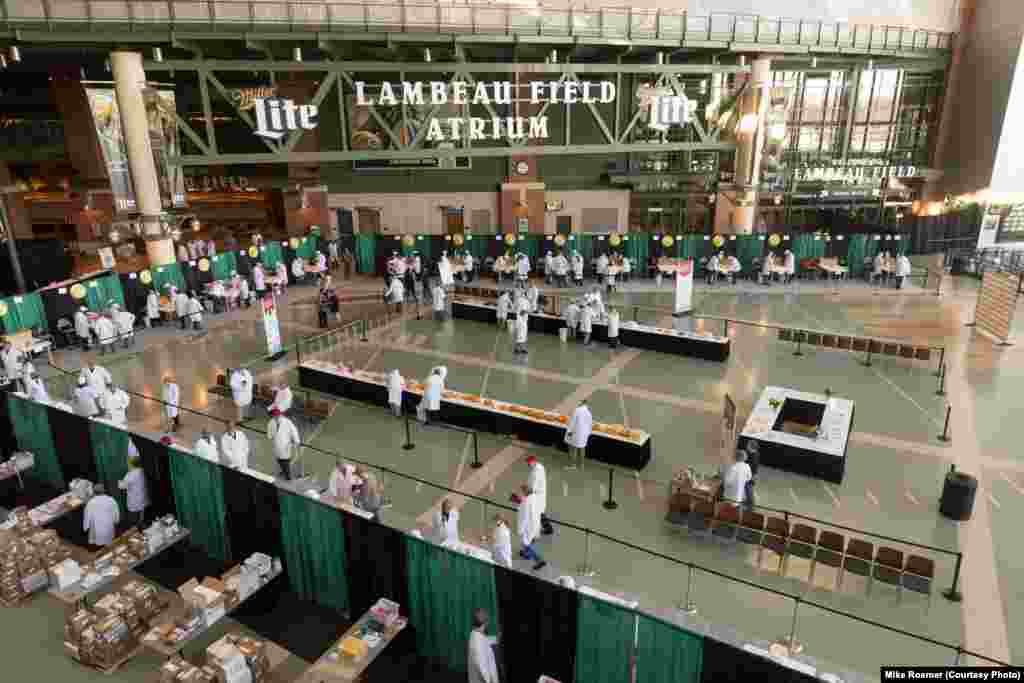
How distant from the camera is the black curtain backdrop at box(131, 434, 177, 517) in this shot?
1131 cm

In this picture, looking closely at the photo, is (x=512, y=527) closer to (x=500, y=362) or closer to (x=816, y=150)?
(x=500, y=362)

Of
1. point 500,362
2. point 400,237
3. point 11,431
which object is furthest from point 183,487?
point 400,237

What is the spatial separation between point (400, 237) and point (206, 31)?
11.4m

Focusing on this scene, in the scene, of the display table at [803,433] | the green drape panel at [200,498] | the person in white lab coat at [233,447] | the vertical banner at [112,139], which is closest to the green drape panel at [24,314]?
the vertical banner at [112,139]

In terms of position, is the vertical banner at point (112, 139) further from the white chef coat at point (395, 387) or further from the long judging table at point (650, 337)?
the white chef coat at point (395, 387)

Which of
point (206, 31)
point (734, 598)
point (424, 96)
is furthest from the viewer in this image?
point (424, 96)

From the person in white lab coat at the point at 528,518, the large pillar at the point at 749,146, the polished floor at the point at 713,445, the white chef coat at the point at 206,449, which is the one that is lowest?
the polished floor at the point at 713,445

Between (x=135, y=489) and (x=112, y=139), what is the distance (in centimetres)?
1633

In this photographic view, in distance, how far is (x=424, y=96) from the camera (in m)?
25.4

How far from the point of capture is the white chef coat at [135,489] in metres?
11.5

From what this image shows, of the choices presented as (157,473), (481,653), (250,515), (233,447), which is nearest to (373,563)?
(481,653)

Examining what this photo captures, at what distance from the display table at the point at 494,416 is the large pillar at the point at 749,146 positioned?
1979 centimetres

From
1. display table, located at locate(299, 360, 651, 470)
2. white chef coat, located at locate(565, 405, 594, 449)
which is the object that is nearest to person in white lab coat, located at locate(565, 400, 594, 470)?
white chef coat, located at locate(565, 405, 594, 449)

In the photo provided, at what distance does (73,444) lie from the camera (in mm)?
12820
